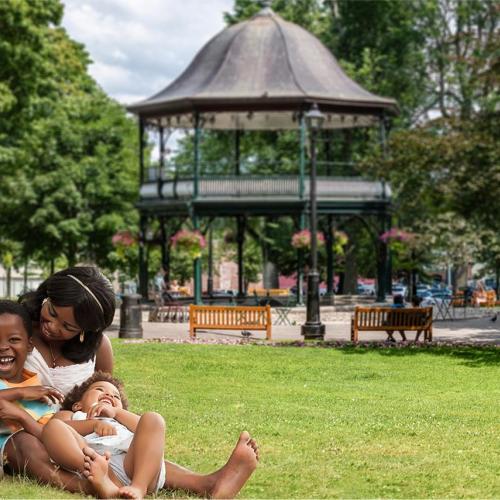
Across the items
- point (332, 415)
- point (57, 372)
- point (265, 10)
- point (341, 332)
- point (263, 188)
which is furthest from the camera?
point (265, 10)

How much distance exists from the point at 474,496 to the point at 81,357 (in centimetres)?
278

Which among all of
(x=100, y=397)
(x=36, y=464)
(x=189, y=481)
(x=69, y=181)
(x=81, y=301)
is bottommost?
(x=189, y=481)

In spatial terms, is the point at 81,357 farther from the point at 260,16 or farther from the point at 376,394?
the point at 260,16

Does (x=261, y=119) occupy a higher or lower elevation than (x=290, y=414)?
higher

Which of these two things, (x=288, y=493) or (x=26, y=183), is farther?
(x=26, y=183)

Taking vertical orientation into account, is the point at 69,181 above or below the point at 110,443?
above

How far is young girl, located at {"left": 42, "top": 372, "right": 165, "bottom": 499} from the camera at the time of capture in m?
6.56

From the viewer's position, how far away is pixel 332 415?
1184 centimetres

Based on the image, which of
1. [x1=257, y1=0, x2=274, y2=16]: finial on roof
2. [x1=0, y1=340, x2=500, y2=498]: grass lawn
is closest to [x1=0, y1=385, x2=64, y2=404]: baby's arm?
[x1=0, y1=340, x2=500, y2=498]: grass lawn

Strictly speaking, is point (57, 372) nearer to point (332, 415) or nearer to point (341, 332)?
point (332, 415)

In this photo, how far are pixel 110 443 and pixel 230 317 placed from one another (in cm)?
1826

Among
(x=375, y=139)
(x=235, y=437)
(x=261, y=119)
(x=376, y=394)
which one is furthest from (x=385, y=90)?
(x=235, y=437)

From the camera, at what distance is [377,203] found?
37969 mm

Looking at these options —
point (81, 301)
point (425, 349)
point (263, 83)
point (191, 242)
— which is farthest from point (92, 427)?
point (263, 83)
